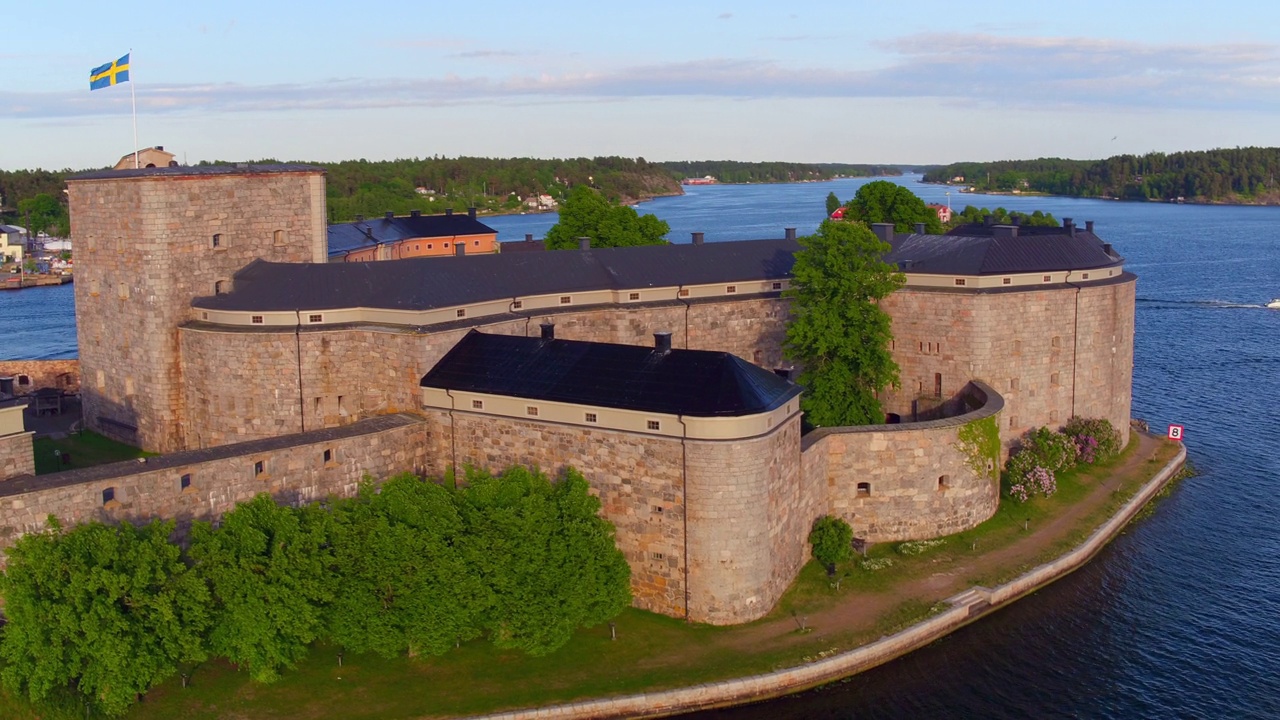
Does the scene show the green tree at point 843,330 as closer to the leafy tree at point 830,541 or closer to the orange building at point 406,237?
the leafy tree at point 830,541

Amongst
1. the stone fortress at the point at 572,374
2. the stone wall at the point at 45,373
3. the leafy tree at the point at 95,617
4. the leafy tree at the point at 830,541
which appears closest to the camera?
the leafy tree at the point at 95,617

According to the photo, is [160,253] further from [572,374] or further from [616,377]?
[616,377]

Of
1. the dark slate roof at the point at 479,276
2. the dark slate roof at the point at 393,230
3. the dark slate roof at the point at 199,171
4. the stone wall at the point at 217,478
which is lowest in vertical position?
the stone wall at the point at 217,478

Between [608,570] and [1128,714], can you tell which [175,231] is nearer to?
[608,570]

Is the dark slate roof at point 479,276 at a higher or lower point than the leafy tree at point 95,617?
higher

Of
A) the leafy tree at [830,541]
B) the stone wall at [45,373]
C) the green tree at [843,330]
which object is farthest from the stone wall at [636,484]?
the stone wall at [45,373]

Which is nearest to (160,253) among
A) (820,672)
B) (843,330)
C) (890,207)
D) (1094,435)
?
(843,330)
